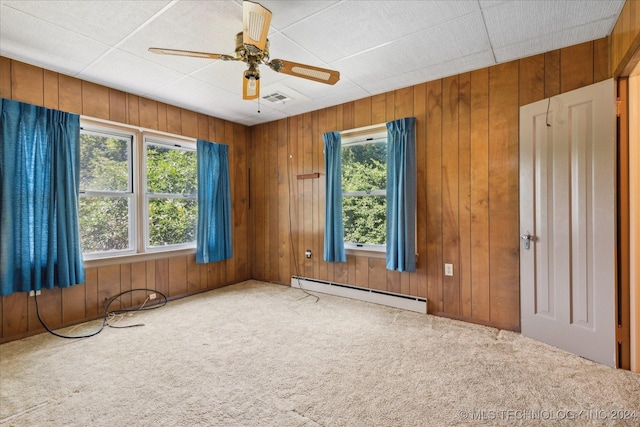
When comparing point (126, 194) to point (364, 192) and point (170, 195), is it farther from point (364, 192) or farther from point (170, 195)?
point (364, 192)

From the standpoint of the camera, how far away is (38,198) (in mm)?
2670

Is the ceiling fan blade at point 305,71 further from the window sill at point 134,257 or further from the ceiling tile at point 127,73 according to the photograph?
the window sill at point 134,257

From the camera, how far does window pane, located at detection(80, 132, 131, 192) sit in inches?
123

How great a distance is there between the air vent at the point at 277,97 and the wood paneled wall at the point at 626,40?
9.32ft

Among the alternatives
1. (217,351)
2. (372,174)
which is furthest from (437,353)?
(372,174)

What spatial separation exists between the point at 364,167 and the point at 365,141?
32 cm

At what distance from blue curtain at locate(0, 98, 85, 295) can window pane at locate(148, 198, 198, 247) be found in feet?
2.76

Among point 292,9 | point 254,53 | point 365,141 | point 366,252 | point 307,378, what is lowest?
point 307,378

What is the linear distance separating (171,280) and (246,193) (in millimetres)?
1676

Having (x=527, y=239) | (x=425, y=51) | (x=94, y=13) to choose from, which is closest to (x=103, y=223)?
(x=94, y=13)

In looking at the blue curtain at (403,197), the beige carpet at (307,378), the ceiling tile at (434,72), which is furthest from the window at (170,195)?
the blue curtain at (403,197)

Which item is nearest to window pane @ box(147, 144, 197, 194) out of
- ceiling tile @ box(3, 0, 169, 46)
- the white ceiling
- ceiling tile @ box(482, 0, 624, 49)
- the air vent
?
the white ceiling

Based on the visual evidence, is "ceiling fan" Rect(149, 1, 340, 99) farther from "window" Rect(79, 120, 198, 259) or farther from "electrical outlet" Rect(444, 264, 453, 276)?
"electrical outlet" Rect(444, 264, 453, 276)

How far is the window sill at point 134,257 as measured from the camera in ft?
10.2
